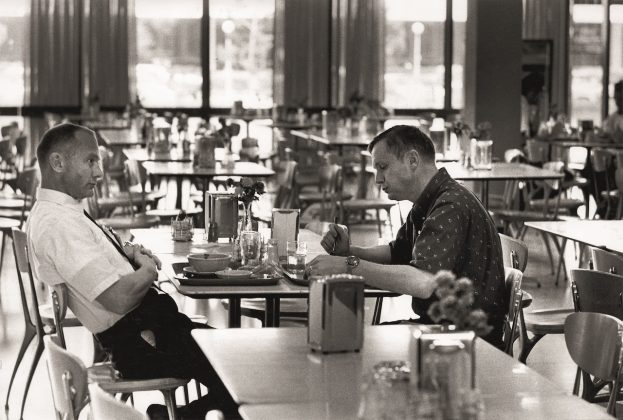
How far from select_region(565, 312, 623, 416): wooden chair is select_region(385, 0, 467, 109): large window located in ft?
43.9

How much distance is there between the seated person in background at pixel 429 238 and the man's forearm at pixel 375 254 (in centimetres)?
29

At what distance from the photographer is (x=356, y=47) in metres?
15.9

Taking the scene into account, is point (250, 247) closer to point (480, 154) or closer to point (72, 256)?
point (72, 256)

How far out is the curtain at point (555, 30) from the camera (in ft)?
53.7

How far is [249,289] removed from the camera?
3.56 metres

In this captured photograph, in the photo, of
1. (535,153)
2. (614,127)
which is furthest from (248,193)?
(614,127)

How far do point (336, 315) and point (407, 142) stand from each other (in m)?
1.10

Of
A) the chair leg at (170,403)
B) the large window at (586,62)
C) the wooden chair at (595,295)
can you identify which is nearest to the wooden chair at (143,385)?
the chair leg at (170,403)

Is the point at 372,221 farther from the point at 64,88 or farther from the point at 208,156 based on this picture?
the point at 64,88

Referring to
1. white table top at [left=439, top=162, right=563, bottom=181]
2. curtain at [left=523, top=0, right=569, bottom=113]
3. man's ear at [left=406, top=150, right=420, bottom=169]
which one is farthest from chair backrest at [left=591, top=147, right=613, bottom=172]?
man's ear at [left=406, top=150, right=420, bottom=169]

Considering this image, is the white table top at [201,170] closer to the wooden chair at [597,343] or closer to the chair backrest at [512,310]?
the chair backrest at [512,310]

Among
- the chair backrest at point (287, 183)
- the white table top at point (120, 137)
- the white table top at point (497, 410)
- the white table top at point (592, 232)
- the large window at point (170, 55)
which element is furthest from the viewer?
the large window at point (170, 55)

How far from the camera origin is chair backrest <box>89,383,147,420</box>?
6.50ft

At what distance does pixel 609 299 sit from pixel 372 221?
7.19m
